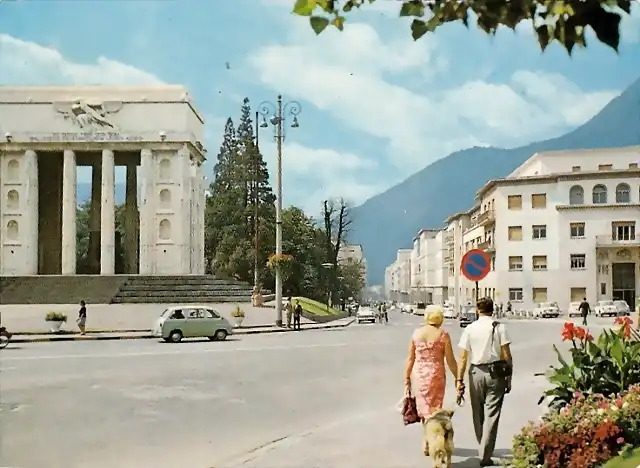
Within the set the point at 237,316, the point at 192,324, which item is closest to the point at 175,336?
the point at 192,324

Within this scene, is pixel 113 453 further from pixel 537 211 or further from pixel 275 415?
pixel 537 211

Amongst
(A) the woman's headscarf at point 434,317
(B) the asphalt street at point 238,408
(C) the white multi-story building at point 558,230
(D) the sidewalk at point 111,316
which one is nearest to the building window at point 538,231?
(C) the white multi-story building at point 558,230

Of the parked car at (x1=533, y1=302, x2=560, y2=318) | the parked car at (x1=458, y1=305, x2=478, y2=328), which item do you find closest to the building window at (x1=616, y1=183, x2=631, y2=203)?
→ the parked car at (x1=533, y1=302, x2=560, y2=318)

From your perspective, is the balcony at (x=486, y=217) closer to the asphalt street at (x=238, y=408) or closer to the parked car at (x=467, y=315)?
the parked car at (x=467, y=315)

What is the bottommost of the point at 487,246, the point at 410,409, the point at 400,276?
the point at 410,409

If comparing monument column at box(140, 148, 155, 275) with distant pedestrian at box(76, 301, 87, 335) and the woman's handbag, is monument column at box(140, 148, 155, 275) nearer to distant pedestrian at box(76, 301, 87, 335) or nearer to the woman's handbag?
distant pedestrian at box(76, 301, 87, 335)

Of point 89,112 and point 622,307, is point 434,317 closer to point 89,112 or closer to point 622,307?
point 622,307

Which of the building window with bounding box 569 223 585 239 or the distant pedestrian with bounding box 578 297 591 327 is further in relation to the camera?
the building window with bounding box 569 223 585 239
